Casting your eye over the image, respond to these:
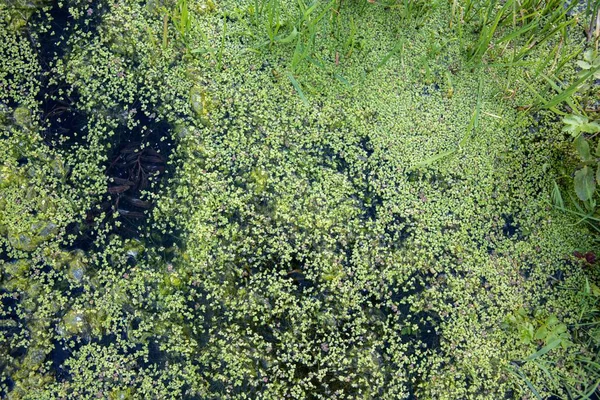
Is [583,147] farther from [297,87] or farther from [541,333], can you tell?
[297,87]

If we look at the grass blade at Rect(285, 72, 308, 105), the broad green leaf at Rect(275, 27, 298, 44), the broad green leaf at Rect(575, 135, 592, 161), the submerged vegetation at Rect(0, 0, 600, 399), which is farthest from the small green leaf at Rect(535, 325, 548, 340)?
the broad green leaf at Rect(275, 27, 298, 44)

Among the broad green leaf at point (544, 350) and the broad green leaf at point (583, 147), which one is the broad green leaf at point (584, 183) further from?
the broad green leaf at point (544, 350)

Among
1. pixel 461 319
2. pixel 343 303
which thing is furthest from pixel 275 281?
Answer: pixel 461 319

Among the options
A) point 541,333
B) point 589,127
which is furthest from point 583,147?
point 541,333

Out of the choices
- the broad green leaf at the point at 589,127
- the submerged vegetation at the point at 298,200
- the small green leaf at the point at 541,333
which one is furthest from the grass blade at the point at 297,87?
the small green leaf at the point at 541,333

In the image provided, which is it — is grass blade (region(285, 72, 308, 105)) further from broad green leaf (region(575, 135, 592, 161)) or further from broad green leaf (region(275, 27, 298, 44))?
broad green leaf (region(575, 135, 592, 161))

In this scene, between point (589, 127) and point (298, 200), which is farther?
Answer: point (298, 200)

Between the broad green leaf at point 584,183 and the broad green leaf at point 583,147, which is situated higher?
the broad green leaf at point 583,147
